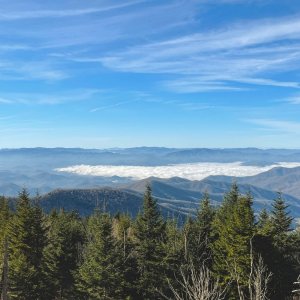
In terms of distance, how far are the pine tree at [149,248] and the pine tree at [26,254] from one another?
10768 mm

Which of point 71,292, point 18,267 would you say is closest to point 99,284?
point 18,267

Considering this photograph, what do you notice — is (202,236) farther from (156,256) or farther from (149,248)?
(156,256)

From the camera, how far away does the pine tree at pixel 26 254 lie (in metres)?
44.1

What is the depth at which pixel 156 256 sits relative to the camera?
44.1 metres

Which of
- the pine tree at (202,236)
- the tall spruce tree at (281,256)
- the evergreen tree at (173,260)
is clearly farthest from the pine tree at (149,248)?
the tall spruce tree at (281,256)

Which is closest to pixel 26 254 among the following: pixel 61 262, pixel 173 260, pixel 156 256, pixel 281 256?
pixel 61 262

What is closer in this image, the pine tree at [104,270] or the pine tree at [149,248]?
the pine tree at [104,270]

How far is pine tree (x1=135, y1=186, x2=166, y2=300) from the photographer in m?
43.8

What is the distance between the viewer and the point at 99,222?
1768 inches

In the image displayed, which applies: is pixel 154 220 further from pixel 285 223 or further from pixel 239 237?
pixel 285 223

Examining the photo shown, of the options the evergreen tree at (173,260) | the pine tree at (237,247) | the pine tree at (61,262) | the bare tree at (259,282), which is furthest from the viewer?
the pine tree at (61,262)

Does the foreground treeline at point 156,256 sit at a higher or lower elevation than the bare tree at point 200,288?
lower

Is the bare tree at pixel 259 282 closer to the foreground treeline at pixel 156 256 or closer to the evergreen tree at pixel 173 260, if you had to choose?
the foreground treeline at pixel 156 256

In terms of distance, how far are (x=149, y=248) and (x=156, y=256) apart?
156 cm
